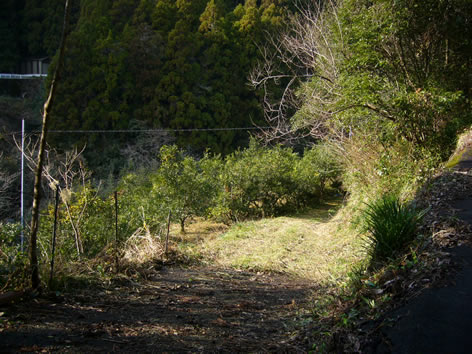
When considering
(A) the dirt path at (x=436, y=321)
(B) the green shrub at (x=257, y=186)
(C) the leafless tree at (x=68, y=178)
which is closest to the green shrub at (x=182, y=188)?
(B) the green shrub at (x=257, y=186)

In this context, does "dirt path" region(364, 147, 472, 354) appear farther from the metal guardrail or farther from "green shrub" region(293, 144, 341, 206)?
the metal guardrail

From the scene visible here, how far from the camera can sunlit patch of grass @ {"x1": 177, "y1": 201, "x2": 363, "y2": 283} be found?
5.95m

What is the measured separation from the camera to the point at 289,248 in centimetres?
795

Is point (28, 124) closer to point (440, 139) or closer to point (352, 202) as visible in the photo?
point (352, 202)

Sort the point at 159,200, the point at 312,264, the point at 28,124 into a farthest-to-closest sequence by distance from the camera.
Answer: the point at 28,124 → the point at 159,200 → the point at 312,264

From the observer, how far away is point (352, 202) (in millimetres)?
9430

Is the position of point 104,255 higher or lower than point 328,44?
lower

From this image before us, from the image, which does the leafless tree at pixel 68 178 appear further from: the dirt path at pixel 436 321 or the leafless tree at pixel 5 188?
the leafless tree at pixel 5 188

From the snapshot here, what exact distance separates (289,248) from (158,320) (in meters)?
4.93

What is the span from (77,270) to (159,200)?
22.8 feet

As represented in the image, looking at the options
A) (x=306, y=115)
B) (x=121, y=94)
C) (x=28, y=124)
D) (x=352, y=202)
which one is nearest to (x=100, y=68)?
(x=121, y=94)

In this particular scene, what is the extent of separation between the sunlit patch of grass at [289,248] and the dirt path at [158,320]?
124 centimetres

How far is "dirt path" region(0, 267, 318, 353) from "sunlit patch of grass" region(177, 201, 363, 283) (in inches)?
49.0

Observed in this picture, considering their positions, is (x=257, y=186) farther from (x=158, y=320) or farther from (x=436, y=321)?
(x=436, y=321)
